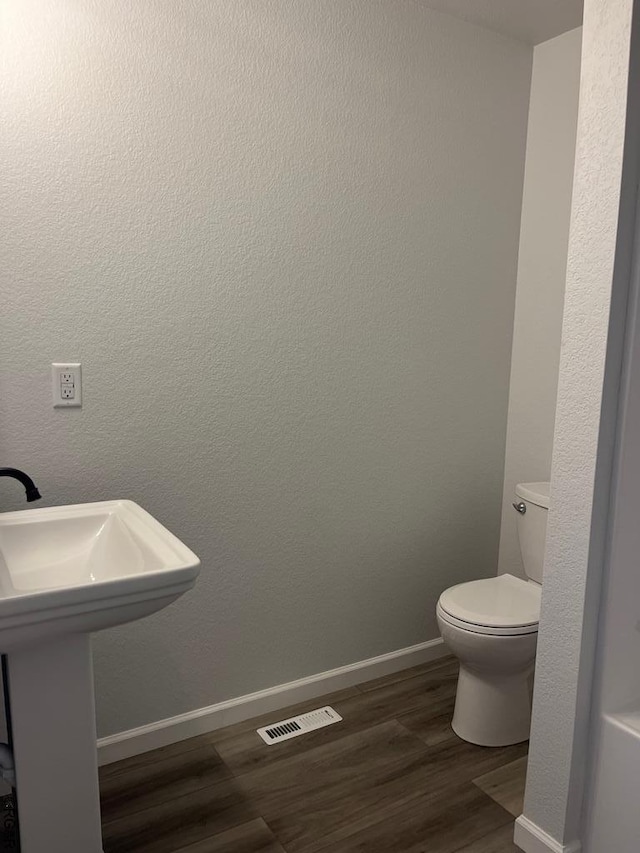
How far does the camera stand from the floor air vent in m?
2.23

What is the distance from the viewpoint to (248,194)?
2.10 m

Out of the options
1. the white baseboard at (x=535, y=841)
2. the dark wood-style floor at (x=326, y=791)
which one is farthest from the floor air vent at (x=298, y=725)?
the white baseboard at (x=535, y=841)

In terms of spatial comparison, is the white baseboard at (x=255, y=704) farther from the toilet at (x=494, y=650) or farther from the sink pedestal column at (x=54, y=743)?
the sink pedestal column at (x=54, y=743)

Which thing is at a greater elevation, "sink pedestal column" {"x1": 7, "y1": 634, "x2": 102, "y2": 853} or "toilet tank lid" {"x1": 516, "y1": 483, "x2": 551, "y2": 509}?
"toilet tank lid" {"x1": 516, "y1": 483, "x2": 551, "y2": 509}

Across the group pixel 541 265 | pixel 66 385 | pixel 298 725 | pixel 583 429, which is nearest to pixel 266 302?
pixel 66 385

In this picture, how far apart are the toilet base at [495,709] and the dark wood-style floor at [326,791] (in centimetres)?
4

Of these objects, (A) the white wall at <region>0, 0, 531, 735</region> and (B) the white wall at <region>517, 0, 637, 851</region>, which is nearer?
(B) the white wall at <region>517, 0, 637, 851</region>

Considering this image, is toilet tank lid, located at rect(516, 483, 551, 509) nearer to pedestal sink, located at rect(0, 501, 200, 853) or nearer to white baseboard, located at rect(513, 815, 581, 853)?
white baseboard, located at rect(513, 815, 581, 853)

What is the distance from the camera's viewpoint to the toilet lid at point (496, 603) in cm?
214

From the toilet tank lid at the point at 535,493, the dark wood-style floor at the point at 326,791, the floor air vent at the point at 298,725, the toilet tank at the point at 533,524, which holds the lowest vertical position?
the dark wood-style floor at the point at 326,791

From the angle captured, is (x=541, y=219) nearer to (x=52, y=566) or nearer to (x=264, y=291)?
(x=264, y=291)

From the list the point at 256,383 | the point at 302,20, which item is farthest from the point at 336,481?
the point at 302,20

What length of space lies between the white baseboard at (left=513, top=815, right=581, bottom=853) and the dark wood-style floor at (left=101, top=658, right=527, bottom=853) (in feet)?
0.13

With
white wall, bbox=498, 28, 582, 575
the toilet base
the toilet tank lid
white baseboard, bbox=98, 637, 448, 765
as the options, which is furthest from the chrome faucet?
white wall, bbox=498, 28, 582, 575
